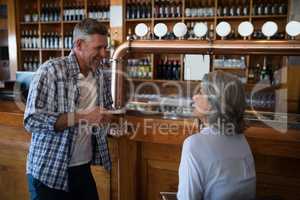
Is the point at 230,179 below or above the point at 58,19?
below

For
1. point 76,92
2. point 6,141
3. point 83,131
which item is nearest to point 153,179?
point 83,131

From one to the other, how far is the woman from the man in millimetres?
515

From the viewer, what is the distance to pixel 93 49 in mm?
1401

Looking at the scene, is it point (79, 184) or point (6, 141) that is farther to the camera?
point (6, 141)

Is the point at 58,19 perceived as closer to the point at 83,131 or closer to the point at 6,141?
the point at 6,141

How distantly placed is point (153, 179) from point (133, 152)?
0.64 feet

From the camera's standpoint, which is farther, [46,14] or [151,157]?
[46,14]

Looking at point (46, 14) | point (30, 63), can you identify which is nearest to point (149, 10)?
point (46, 14)

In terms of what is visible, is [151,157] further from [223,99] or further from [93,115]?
[223,99]

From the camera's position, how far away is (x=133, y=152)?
5.87 ft

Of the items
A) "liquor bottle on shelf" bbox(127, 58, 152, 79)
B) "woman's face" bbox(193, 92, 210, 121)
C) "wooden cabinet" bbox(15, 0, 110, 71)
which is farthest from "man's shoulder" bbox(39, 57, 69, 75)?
"wooden cabinet" bbox(15, 0, 110, 71)

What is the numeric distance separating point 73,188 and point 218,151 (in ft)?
2.69

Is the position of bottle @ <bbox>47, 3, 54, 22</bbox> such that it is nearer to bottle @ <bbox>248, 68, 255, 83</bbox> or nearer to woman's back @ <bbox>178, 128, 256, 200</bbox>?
bottle @ <bbox>248, 68, 255, 83</bbox>

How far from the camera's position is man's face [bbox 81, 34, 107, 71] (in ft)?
4.55
